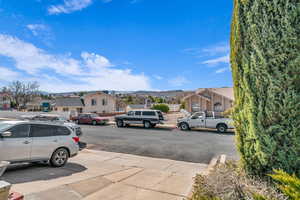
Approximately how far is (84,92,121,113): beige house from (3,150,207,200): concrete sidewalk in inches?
1326

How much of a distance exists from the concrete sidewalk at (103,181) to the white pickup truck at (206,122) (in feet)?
33.7

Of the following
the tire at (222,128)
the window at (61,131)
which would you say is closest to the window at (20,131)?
the window at (61,131)

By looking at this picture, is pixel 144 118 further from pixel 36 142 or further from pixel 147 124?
pixel 36 142

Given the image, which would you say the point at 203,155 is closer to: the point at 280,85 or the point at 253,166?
the point at 253,166

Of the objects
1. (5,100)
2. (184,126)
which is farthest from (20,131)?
(5,100)

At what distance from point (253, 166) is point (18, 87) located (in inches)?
3024

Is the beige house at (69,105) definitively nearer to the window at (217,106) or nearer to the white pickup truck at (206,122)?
the window at (217,106)

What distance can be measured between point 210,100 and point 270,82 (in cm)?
2537

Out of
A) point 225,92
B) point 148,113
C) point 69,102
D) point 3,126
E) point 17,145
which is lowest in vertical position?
point 17,145

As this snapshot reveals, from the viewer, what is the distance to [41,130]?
20.5 ft

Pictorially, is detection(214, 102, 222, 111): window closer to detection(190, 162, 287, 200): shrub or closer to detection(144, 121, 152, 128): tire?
detection(144, 121, 152, 128): tire

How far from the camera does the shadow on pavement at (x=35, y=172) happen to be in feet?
16.7

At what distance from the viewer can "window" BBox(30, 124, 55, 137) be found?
6070 mm

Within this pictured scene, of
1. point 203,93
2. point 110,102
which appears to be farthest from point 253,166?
point 110,102
